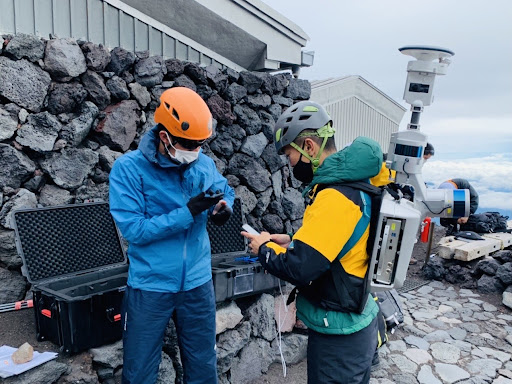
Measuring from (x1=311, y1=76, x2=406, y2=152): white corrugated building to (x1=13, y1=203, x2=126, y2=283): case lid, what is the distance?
204 inches

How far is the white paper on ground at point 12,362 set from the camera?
2.78m

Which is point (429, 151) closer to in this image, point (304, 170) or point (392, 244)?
point (304, 170)

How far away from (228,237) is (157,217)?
2009mm

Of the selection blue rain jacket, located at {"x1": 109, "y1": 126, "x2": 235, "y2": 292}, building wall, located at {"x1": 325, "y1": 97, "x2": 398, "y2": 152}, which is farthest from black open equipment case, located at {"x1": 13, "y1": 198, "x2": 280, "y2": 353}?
building wall, located at {"x1": 325, "y1": 97, "x2": 398, "y2": 152}

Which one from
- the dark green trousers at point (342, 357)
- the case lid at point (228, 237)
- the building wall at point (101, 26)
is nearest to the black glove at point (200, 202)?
the dark green trousers at point (342, 357)

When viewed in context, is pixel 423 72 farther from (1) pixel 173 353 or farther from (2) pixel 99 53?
(1) pixel 173 353

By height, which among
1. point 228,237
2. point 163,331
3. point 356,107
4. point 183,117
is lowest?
point 163,331

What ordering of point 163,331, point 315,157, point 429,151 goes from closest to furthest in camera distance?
point 315,157 → point 163,331 → point 429,151

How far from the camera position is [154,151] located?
278cm

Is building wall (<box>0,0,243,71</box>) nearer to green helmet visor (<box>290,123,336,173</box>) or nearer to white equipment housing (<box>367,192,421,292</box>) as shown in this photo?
green helmet visor (<box>290,123,336,173</box>)

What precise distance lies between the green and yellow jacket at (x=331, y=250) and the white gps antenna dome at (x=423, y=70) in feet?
8.80

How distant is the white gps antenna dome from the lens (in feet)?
14.7

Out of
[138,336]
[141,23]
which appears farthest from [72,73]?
[138,336]

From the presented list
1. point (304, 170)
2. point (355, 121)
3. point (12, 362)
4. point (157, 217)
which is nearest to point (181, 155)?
point (157, 217)
